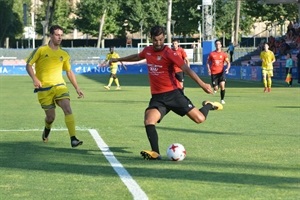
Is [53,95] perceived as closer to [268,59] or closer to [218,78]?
[218,78]

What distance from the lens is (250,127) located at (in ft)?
56.0

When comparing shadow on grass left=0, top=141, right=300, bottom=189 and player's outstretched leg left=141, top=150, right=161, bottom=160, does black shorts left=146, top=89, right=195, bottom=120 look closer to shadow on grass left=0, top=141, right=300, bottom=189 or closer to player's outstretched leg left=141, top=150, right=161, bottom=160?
player's outstretched leg left=141, top=150, right=161, bottom=160

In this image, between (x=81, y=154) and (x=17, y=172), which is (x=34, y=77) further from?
(x=17, y=172)

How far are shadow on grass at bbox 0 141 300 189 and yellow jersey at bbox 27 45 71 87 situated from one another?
1139 millimetres

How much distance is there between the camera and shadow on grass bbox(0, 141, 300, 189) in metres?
9.79

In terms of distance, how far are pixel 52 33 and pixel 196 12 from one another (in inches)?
3306

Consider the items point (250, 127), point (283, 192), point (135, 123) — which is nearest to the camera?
point (283, 192)

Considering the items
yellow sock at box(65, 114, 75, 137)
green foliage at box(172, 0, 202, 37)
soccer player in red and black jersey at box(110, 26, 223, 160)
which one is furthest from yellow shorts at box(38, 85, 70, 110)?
green foliage at box(172, 0, 202, 37)

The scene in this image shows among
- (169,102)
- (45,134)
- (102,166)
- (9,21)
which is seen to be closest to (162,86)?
(169,102)

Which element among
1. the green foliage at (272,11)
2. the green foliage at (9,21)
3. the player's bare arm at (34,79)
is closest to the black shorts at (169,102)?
the player's bare arm at (34,79)

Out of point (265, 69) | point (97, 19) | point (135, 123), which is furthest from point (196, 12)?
point (135, 123)

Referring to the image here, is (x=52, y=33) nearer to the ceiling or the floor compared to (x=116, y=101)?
nearer to the ceiling

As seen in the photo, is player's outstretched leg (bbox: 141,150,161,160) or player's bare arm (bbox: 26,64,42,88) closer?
player's outstretched leg (bbox: 141,150,161,160)

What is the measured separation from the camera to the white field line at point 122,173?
874cm
